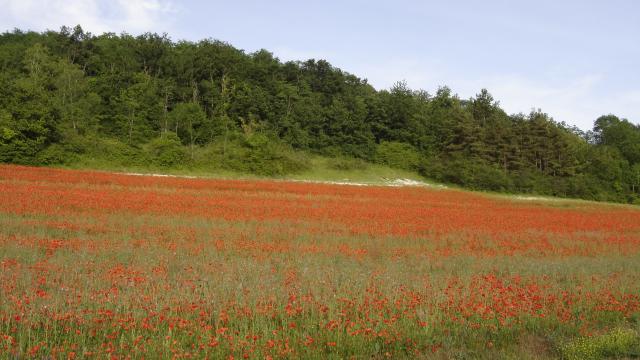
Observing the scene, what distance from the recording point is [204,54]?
6259 centimetres

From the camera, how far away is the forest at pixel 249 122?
45500 mm

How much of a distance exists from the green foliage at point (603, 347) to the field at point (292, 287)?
3cm

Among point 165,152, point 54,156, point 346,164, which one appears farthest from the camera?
point 346,164

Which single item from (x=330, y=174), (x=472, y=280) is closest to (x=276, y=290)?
(x=472, y=280)

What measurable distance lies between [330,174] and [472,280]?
4546 cm

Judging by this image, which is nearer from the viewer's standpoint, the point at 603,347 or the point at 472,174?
the point at 603,347

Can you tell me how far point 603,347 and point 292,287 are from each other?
497 cm

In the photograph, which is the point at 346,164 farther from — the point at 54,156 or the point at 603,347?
the point at 603,347

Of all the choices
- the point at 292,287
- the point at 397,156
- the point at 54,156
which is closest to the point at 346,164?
the point at 397,156

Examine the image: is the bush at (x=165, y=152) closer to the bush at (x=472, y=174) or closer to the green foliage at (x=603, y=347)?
the bush at (x=472, y=174)

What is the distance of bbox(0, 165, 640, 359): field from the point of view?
5.98 metres

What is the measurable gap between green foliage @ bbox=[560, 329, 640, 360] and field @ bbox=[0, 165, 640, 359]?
0.03 metres

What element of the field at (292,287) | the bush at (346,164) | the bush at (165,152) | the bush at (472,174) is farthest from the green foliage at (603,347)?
the bush at (472,174)

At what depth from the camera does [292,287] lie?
333 inches
